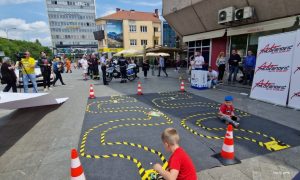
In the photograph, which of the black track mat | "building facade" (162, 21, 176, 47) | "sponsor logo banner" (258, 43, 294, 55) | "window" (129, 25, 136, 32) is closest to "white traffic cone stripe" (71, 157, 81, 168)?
the black track mat

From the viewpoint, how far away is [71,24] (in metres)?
104

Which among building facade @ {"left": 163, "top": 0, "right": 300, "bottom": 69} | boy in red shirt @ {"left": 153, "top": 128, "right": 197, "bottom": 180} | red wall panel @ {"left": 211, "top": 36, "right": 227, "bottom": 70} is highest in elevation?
building facade @ {"left": 163, "top": 0, "right": 300, "bottom": 69}

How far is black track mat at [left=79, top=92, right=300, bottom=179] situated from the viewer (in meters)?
3.54

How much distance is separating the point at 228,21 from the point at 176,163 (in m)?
12.8

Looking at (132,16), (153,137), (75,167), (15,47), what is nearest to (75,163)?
(75,167)

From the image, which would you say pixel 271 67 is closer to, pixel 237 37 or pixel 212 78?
pixel 212 78

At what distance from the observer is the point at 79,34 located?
106 meters

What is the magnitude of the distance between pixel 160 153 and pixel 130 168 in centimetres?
73

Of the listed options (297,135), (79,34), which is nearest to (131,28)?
(297,135)

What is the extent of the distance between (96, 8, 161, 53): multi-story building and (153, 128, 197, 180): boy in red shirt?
54.2m

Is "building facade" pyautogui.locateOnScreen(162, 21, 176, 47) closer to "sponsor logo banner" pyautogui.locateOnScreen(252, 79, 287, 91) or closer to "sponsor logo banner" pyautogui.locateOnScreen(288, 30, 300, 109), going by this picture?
"sponsor logo banner" pyautogui.locateOnScreen(252, 79, 287, 91)

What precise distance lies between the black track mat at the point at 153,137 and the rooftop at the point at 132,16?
51.9 metres

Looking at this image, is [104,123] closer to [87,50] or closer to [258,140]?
[258,140]

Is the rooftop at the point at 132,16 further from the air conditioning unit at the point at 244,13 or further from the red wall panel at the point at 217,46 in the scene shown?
the air conditioning unit at the point at 244,13
